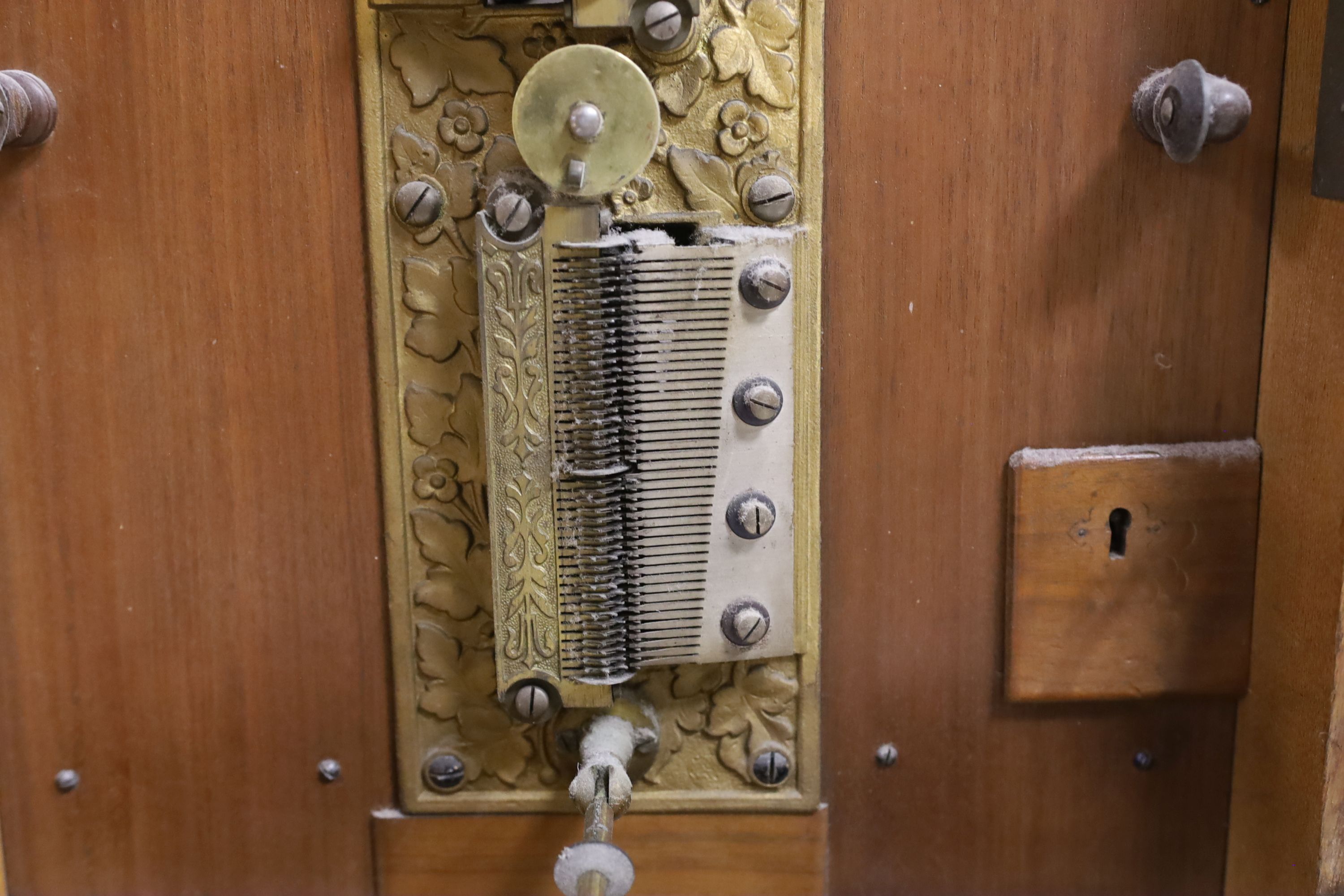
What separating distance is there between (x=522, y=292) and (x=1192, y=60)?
49 cm

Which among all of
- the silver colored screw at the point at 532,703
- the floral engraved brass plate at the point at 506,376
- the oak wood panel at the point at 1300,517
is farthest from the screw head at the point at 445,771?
the oak wood panel at the point at 1300,517

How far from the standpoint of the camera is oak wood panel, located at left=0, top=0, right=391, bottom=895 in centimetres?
91

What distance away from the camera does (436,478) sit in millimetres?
958

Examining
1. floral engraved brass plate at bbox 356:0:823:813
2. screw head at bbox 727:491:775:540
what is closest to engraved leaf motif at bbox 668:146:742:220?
floral engraved brass plate at bbox 356:0:823:813

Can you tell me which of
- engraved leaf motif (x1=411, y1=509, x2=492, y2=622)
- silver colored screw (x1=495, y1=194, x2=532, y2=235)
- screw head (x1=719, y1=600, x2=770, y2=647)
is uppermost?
silver colored screw (x1=495, y1=194, x2=532, y2=235)

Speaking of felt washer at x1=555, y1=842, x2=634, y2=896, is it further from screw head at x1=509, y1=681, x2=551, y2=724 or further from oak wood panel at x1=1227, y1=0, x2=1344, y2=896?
oak wood panel at x1=1227, y1=0, x2=1344, y2=896

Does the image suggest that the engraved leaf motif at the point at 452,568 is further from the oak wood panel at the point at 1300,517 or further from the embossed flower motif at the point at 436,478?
the oak wood panel at the point at 1300,517

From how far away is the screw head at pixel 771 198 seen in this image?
897 mm

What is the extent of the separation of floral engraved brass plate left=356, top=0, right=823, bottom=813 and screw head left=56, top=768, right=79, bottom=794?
268mm

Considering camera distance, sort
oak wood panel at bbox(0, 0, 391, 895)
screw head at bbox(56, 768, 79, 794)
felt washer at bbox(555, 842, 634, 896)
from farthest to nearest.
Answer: screw head at bbox(56, 768, 79, 794), oak wood panel at bbox(0, 0, 391, 895), felt washer at bbox(555, 842, 634, 896)

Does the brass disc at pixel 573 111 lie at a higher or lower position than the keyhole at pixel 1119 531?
higher

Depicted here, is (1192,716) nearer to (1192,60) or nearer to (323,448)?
(1192,60)

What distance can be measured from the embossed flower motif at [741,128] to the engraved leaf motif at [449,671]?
1.43 feet

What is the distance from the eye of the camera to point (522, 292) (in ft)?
Answer: 2.86
